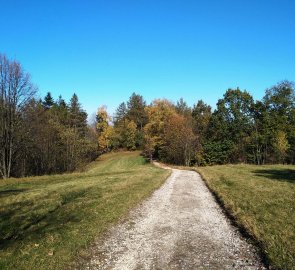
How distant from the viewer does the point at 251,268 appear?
7.12 meters

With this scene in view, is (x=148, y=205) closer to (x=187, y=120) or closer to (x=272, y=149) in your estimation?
(x=187, y=120)

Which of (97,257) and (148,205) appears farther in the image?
(148,205)

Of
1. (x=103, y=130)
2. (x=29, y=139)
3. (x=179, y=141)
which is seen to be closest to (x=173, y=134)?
(x=179, y=141)

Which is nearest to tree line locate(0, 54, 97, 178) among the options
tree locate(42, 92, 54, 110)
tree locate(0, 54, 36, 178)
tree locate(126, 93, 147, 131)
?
tree locate(0, 54, 36, 178)

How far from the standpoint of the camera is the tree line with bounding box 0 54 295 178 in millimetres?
37469

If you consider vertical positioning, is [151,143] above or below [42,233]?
above

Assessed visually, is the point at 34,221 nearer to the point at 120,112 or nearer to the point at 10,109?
the point at 10,109

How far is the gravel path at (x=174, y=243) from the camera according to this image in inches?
292

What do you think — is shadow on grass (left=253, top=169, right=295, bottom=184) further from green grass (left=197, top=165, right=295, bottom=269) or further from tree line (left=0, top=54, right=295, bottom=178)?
tree line (left=0, top=54, right=295, bottom=178)

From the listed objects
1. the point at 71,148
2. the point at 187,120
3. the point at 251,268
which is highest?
the point at 187,120

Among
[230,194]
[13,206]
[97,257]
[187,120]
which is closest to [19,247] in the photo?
[97,257]

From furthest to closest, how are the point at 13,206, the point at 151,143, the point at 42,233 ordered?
the point at 151,143, the point at 13,206, the point at 42,233

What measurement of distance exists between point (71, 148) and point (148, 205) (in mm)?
42040

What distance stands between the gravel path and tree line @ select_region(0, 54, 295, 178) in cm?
2932
